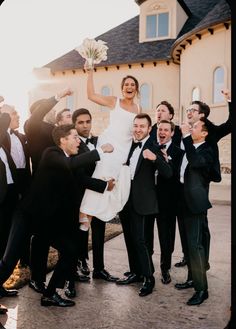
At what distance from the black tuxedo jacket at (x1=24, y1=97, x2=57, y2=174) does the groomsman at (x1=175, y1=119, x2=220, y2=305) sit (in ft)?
5.67

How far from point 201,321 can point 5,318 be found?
6.09ft

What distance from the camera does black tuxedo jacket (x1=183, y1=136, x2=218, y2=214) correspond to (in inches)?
169

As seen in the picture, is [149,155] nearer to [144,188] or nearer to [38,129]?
[144,188]

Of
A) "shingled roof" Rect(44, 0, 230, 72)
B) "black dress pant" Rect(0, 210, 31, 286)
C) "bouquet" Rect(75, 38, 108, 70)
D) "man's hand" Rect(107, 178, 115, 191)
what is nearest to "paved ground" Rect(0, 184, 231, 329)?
"black dress pant" Rect(0, 210, 31, 286)

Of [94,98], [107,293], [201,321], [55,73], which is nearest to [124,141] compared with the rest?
[94,98]

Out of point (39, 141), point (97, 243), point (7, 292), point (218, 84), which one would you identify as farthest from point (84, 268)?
point (218, 84)

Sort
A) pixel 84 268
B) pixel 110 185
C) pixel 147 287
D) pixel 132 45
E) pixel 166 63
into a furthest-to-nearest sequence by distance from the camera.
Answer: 1. pixel 132 45
2. pixel 166 63
3. pixel 84 268
4. pixel 110 185
5. pixel 147 287

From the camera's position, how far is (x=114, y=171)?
5.06m

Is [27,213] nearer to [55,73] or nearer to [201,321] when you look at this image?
[201,321]

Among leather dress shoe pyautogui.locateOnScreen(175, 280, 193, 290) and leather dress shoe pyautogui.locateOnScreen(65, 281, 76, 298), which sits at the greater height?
leather dress shoe pyautogui.locateOnScreen(65, 281, 76, 298)

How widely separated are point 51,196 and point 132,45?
71.5ft

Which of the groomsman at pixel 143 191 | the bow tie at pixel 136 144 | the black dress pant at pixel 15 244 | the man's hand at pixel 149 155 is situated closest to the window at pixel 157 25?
the bow tie at pixel 136 144

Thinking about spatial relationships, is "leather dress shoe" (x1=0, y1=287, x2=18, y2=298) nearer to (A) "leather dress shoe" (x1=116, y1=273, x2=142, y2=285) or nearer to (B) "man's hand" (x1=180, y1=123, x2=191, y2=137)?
(A) "leather dress shoe" (x1=116, y1=273, x2=142, y2=285)

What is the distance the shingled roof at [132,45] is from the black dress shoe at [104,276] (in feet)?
60.6
